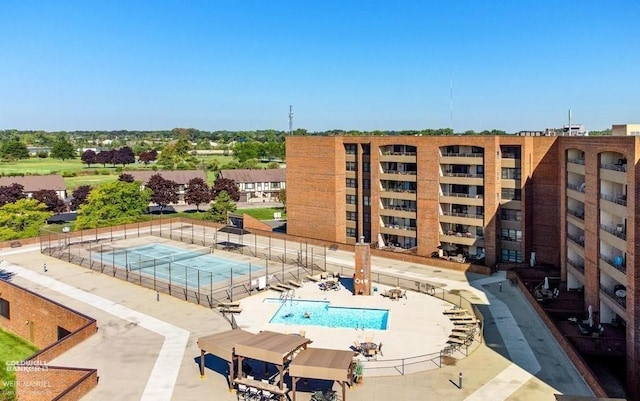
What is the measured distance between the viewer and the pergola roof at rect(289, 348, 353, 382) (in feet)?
75.5

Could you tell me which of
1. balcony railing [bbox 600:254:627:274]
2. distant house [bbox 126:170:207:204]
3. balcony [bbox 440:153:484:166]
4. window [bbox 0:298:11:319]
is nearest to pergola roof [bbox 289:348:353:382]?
balcony railing [bbox 600:254:627:274]

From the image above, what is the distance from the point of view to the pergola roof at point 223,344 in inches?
995

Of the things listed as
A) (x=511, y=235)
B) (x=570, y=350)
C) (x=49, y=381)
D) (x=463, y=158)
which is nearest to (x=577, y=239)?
(x=511, y=235)

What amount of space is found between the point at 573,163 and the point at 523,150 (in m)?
7.63

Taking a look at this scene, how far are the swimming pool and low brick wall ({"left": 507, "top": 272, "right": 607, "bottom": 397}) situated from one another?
10203 mm

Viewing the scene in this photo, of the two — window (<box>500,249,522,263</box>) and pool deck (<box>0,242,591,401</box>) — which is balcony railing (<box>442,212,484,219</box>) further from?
pool deck (<box>0,242,591,401</box>)

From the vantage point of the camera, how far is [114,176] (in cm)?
14688

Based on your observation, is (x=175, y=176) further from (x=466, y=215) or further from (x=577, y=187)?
Answer: (x=577, y=187)

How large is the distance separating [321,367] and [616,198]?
21.9m

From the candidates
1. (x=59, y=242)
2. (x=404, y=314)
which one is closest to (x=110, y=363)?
(x=404, y=314)

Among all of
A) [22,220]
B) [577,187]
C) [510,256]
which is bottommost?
[510,256]

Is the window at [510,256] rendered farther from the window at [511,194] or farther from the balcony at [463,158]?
the balcony at [463,158]

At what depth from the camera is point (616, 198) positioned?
3272 centimetres

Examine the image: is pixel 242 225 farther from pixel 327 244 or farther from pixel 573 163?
pixel 573 163
